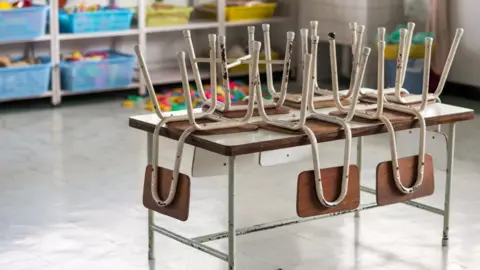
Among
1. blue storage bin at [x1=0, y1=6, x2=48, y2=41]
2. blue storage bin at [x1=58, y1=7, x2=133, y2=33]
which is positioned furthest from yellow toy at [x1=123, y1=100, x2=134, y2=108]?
blue storage bin at [x1=0, y1=6, x2=48, y2=41]

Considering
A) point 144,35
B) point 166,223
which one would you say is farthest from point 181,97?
point 166,223

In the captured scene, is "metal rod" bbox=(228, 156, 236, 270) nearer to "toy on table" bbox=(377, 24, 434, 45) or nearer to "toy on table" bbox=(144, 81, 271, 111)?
"toy on table" bbox=(144, 81, 271, 111)

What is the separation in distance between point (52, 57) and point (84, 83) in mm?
307

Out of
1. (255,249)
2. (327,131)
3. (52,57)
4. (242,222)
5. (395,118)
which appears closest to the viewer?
(327,131)

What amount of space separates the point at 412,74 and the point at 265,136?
4062 mm

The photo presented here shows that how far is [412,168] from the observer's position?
3723mm

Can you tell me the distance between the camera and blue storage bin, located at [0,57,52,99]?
6715 mm

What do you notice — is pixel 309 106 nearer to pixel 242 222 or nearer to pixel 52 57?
pixel 242 222

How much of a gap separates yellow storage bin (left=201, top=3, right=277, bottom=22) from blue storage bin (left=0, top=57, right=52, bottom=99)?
5.05ft

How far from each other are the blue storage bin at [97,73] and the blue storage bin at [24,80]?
0.17 meters

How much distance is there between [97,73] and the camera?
710 cm

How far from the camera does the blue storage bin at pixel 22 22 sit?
6645 mm

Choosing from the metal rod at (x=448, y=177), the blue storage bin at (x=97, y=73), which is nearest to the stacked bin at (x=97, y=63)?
the blue storage bin at (x=97, y=73)

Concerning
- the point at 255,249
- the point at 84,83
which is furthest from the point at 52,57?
the point at 255,249
